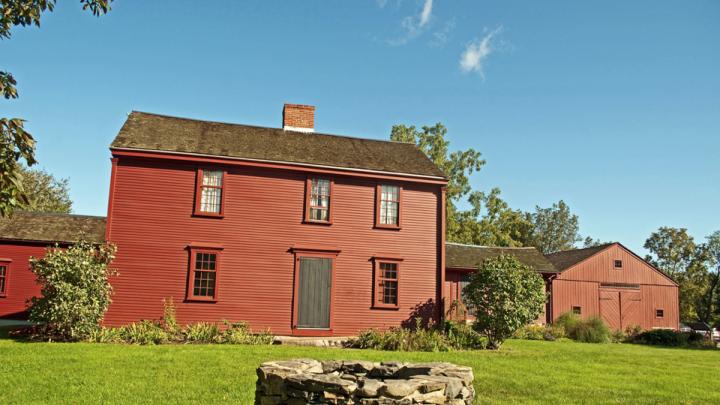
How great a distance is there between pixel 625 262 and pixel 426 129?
60.0ft

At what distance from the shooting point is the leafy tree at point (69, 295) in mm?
14922

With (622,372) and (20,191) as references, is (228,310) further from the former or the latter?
(20,191)

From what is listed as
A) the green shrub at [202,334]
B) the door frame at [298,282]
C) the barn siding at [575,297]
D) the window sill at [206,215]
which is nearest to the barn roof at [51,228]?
the window sill at [206,215]

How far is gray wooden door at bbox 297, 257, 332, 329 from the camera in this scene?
18484mm

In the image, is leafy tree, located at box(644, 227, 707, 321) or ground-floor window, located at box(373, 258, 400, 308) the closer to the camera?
ground-floor window, located at box(373, 258, 400, 308)

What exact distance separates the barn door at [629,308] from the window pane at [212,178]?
23755mm

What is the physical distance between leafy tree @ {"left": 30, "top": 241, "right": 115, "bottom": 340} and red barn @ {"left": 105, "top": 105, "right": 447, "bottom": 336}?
1578 millimetres

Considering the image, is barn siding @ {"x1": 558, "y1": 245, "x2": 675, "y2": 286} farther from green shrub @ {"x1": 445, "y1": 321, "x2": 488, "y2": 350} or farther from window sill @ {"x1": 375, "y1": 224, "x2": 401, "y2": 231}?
window sill @ {"x1": 375, "y1": 224, "x2": 401, "y2": 231}

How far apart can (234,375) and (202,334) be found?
5684mm

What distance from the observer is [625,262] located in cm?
3153

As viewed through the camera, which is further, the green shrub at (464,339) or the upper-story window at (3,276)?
the upper-story window at (3,276)

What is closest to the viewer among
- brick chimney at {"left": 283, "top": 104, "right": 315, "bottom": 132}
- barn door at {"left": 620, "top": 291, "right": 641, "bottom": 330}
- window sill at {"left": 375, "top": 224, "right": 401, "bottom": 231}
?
window sill at {"left": 375, "top": 224, "right": 401, "bottom": 231}

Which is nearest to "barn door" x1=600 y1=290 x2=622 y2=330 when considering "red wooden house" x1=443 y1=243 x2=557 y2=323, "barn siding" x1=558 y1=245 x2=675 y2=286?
"barn siding" x1=558 y1=245 x2=675 y2=286

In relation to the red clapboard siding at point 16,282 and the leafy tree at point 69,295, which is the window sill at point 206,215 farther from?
the red clapboard siding at point 16,282
